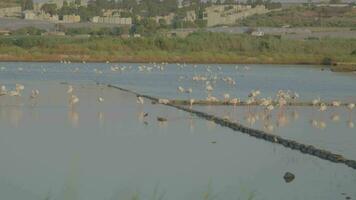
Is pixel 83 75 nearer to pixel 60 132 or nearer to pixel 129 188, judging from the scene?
pixel 60 132

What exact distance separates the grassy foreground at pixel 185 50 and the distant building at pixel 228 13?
49637mm

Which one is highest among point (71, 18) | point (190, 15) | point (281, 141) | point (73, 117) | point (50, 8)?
point (281, 141)

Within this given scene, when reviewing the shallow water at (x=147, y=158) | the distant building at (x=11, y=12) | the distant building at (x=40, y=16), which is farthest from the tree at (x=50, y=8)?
the shallow water at (x=147, y=158)

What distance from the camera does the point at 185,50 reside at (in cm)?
6044

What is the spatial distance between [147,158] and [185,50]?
4636cm

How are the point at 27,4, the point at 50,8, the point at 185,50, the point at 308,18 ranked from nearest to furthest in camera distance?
1. the point at 185,50
2. the point at 308,18
3. the point at 50,8
4. the point at 27,4

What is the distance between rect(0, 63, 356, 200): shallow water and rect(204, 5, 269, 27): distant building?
94451mm

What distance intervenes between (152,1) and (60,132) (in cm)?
14641

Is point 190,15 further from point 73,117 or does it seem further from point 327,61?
point 73,117

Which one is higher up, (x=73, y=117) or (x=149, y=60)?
(x=73, y=117)

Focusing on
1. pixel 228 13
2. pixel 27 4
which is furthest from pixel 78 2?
pixel 228 13

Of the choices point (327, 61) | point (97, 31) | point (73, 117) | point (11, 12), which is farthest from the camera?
point (11, 12)

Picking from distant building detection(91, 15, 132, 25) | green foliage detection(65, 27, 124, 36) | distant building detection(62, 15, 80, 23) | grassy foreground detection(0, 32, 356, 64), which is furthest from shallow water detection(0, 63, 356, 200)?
distant building detection(62, 15, 80, 23)

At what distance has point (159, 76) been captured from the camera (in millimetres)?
38781
